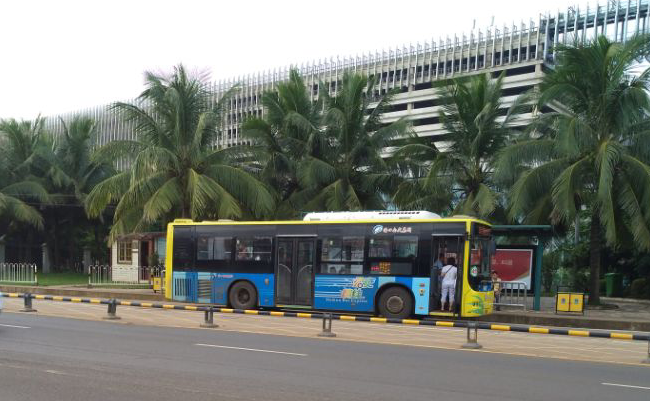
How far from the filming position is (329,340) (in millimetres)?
13422

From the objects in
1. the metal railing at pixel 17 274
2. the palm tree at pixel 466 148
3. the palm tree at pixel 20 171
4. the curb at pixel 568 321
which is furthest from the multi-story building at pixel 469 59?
the curb at pixel 568 321

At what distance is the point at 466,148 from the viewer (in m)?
24.0

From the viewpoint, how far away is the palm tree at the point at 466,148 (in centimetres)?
2353

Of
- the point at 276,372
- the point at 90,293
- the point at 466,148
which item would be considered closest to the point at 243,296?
the point at 90,293

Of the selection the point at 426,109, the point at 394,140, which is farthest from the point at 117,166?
the point at 426,109

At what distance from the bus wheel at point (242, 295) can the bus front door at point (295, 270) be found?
3.10ft

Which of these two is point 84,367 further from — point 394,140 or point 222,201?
point 394,140

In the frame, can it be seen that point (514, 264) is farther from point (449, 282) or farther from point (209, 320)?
point (209, 320)

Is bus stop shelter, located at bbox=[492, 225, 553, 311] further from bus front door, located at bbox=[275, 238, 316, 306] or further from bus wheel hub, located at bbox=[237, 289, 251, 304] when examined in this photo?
bus wheel hub, located at bbox=[237, 289, 251, 304]

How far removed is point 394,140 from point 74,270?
93.0 ft

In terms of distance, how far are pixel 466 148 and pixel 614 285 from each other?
11.9 metres

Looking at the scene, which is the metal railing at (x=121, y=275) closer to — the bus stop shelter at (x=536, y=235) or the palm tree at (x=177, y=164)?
the palm tree at (x=177, y=164)

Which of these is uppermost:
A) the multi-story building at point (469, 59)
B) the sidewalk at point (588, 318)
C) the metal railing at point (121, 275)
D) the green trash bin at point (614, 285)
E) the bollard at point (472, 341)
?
the multi-story building at point (469, 59)

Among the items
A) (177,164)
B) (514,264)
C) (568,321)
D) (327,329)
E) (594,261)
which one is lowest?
(568,321)
